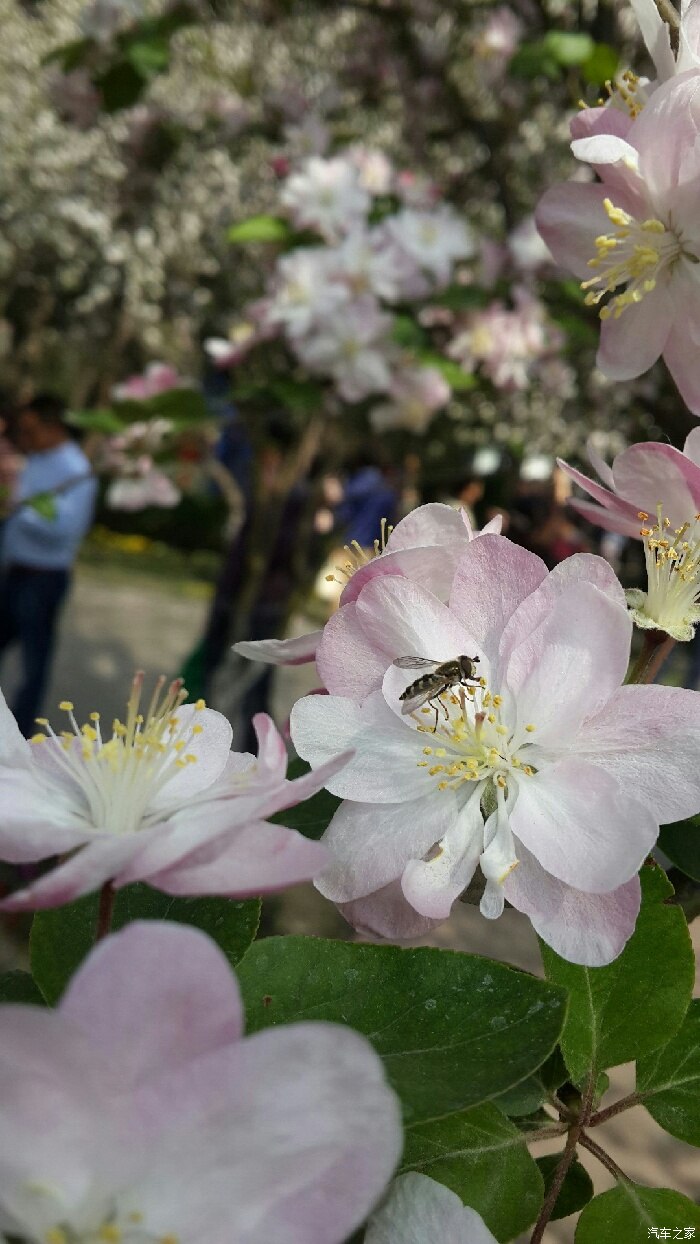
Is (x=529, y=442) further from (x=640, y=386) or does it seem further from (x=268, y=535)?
(x=640, y=386)

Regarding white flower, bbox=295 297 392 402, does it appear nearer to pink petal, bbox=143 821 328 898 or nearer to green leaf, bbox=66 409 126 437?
green leaf, bbox=66 409 126 437

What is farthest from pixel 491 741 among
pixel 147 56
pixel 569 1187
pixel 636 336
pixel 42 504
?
pixel 147 56

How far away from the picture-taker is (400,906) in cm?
48

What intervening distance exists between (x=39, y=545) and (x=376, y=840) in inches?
144

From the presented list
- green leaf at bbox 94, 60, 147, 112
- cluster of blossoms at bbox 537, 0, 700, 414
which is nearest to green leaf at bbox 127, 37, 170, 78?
green leaf at bbox 94, 60, 147, 112

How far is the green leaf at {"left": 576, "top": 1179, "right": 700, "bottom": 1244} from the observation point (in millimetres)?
434

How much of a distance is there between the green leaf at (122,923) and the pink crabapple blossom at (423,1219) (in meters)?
0.10

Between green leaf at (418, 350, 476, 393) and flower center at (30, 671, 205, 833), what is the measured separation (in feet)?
6.71

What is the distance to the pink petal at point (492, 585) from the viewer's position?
474mm

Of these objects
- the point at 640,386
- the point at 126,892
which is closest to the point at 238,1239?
the point at 126,892

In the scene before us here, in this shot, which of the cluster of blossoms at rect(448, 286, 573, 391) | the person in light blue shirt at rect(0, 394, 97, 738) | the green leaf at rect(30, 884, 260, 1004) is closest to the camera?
the green leaf at rect(30, 884, 260, 1004)

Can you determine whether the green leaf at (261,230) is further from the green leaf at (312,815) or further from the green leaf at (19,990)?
the green leaf at (19,990)

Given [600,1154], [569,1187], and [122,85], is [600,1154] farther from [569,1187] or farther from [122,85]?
[122,85]

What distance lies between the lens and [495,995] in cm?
39
